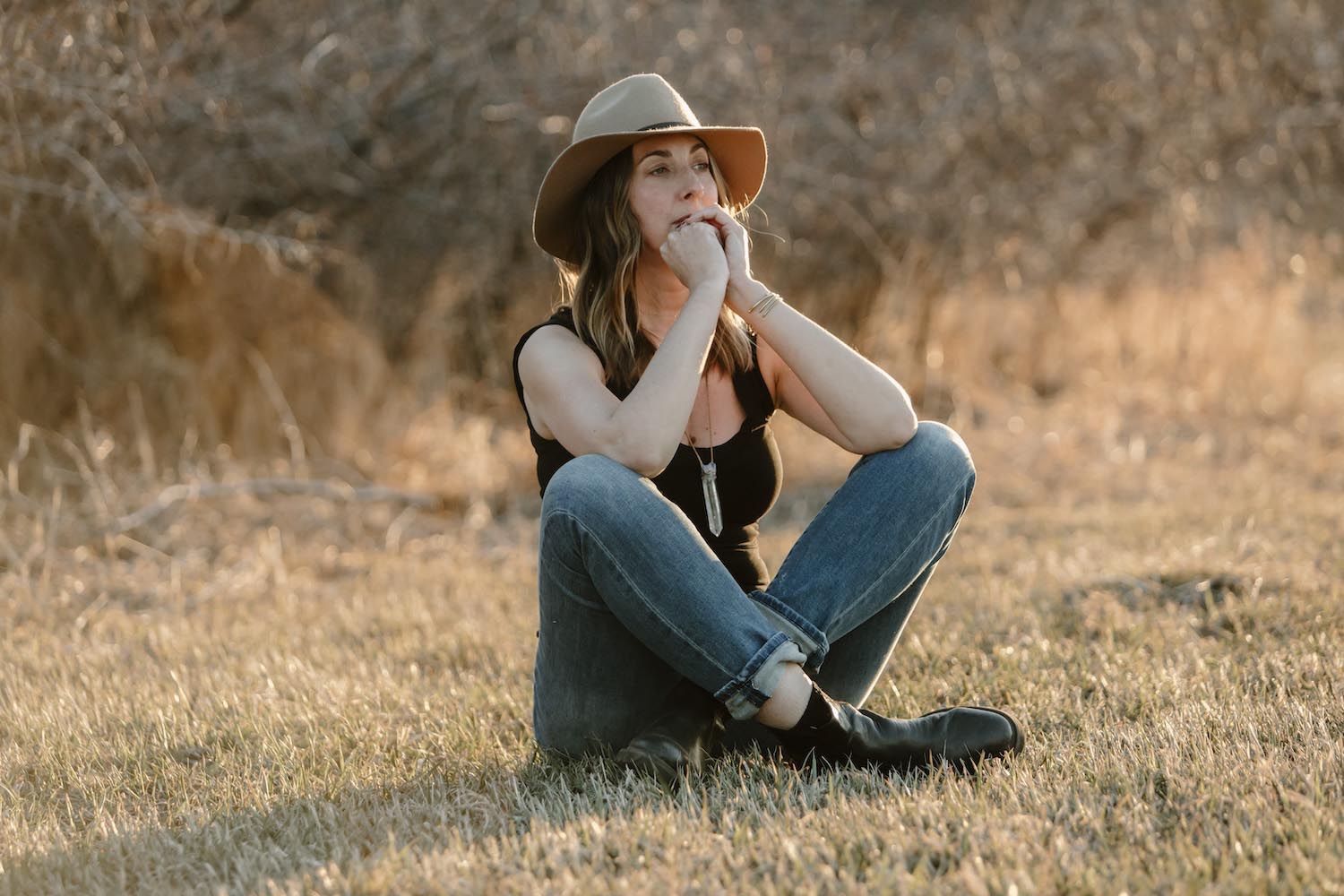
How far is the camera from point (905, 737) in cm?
284

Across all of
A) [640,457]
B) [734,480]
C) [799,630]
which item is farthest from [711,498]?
[799,630]

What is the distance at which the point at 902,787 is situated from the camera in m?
2.70

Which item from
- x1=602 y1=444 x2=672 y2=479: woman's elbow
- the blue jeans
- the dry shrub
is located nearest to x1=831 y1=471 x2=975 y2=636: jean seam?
the blue jeans

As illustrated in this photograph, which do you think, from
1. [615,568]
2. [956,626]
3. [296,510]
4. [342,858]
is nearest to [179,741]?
[342,858]

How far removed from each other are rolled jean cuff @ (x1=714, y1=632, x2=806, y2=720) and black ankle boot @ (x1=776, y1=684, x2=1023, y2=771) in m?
Answer: 0.10

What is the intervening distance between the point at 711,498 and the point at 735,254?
586 millimetres

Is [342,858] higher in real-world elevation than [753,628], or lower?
lower

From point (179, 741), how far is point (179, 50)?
3469 mm

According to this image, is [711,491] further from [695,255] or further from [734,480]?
[695,255]

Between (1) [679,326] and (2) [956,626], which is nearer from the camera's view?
(1) [679,326]

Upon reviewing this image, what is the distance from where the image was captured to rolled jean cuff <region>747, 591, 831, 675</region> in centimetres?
284

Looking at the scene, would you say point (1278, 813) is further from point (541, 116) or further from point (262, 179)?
point (262, 179)

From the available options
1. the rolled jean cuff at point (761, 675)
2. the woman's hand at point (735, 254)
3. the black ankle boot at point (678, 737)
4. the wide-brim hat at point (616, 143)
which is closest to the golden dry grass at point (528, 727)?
the black ankle boot at point (678, 737)

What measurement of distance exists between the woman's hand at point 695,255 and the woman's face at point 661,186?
70 millimetres
